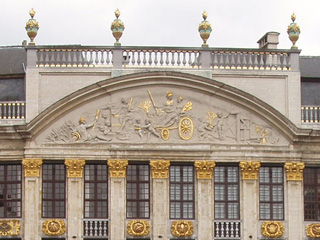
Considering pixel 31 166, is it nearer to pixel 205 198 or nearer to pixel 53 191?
pixel 53 191

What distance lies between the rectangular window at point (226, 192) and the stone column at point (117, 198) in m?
3.38

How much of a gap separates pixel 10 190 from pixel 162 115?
6.17 m

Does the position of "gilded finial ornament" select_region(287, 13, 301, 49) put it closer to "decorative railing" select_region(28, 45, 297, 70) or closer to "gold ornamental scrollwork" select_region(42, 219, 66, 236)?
"decorative railing" select_region(28, 45, 297, 70)

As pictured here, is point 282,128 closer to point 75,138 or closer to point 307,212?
point 307,212

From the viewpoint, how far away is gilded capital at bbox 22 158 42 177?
3909 cm

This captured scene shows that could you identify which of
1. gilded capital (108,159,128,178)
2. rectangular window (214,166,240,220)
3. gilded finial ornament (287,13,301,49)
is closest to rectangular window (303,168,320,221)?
rectangular window (214,166,240,220)

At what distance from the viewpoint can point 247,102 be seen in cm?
3984

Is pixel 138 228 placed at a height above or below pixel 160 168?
below

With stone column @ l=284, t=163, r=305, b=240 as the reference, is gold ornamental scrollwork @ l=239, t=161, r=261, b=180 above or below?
above

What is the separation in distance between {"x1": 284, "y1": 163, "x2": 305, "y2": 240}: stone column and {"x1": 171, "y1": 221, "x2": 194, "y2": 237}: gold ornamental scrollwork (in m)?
3.54

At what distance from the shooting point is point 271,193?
3981 cm

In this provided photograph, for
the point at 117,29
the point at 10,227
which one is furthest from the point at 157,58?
the point at 10,227

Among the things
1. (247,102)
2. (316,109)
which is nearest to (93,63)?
(247,102)

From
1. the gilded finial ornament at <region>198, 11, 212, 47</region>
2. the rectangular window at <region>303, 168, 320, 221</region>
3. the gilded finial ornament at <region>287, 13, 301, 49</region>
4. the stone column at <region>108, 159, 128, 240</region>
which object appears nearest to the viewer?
the stone column at <region>108, 159, 128, 240</region>
